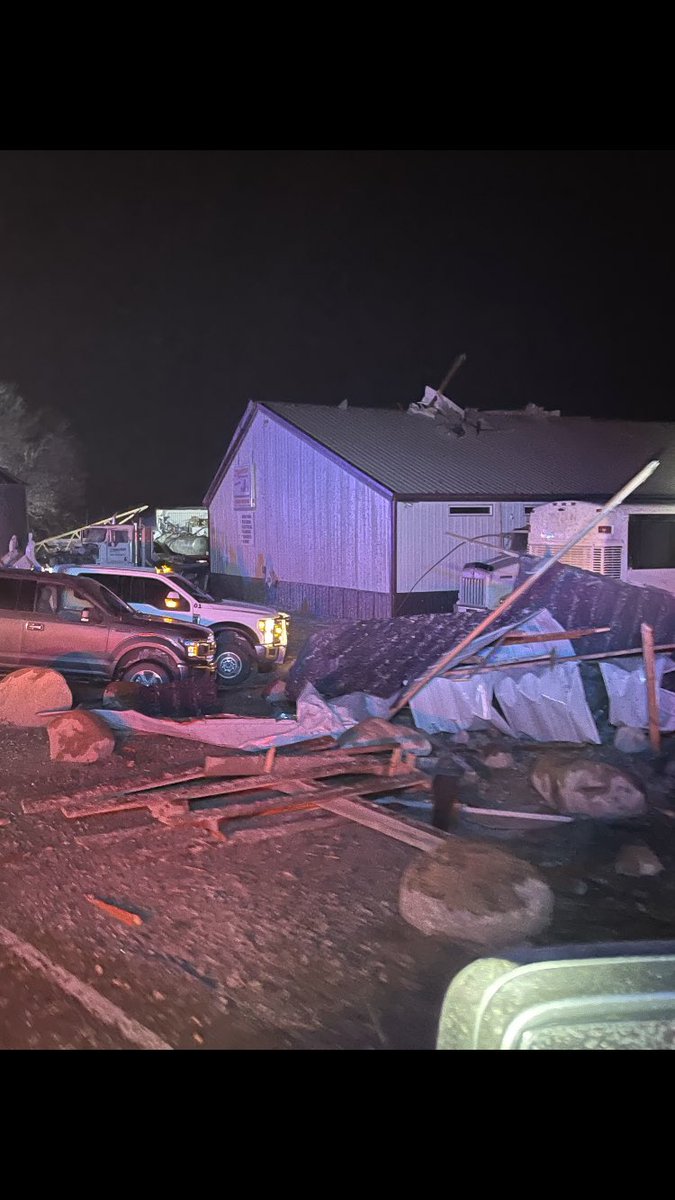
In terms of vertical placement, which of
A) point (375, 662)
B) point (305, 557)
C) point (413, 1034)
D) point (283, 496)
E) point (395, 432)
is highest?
point (395, 432)

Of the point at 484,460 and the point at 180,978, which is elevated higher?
the point at 484,460

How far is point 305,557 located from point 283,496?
7.00ft

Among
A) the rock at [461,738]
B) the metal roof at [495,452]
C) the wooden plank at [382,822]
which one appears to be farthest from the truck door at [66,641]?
the metal roof at [495,452]

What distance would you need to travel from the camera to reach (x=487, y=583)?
16.5m

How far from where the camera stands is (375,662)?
12.3m

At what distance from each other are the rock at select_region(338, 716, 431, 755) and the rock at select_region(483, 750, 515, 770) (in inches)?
24.9

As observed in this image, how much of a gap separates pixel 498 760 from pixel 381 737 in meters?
1.27

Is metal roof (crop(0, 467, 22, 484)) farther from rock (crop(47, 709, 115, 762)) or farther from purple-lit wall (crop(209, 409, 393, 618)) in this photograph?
rock (crop(47, 709, 115, 762))

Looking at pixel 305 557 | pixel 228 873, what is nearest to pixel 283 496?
pixel 305 557

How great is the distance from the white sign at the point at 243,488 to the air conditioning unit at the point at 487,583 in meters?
11.9

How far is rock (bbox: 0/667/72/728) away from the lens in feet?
35.3
